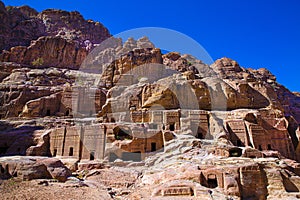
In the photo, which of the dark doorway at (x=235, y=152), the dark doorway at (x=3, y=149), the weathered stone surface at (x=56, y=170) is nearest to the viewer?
the weathered stone surface at (x=56, y=170)

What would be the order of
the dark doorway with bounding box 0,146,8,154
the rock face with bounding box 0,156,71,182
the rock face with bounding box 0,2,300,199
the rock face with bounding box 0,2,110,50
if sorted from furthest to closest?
the rock face with bounding box 0,2,110,50 → the dark doorway with bounding box 0,146,8,154 → the rock face with bounding box 0,2,300,199 → the rock face with bounding box 0,156,71,182

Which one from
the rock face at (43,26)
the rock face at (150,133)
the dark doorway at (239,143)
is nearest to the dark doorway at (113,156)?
A: the rock face at (150,133)

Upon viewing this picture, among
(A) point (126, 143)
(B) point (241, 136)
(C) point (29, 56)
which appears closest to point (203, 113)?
(B) point (241, 136)

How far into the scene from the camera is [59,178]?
18078mm

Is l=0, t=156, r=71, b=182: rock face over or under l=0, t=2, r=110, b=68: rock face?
under

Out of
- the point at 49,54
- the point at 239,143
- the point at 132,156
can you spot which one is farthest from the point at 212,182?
the point at 49,54

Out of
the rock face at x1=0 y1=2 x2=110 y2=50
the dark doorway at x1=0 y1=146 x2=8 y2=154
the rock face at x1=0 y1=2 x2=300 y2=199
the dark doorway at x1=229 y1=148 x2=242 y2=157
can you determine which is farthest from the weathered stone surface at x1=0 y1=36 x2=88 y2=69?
the dark doorway at x1=229 y1=148 x2=242 y2=157

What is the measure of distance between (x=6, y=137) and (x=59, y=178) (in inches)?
750

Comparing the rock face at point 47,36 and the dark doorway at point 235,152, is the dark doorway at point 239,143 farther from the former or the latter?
the rock face at point 47,36

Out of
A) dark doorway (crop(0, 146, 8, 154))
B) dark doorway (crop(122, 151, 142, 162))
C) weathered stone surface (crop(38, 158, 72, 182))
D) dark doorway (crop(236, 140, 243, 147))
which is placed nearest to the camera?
weathered stone surface (crop(38, 158, 72, 182))

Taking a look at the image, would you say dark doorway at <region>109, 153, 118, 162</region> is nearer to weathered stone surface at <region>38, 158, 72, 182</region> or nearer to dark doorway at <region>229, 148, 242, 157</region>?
weathered stone surface at <region>38, 158, 72, 182</region>

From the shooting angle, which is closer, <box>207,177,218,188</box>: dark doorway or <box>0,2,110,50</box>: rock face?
<box>207,177,218,188</box>: dark doorway

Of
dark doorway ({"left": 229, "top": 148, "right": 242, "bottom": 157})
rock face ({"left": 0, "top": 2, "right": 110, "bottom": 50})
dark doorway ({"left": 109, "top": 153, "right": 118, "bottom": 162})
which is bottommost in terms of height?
dark doorway ({"left": 109, "top": 153, "right": 118, "bottom": 162})

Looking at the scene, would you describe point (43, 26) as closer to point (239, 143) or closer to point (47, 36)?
point (47, 36)
